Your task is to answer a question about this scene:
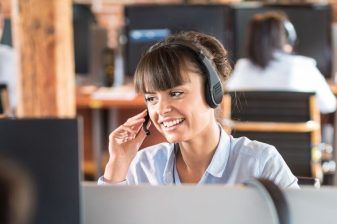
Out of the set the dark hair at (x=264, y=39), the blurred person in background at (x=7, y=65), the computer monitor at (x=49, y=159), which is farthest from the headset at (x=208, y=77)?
the blurred person in background at (x=7, y=65)

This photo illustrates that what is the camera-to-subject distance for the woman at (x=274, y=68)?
252 centimetres

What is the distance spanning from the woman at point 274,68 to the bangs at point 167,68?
1706 mm

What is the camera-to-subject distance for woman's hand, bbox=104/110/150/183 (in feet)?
2.53

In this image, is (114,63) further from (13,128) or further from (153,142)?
(13,128)

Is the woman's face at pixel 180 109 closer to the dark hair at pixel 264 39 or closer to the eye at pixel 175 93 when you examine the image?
the eye at pixel 175 93

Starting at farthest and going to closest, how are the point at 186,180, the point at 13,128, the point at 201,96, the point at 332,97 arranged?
the point at 332,97
the point at 201,96
the point at 186,180
the point at 13,128

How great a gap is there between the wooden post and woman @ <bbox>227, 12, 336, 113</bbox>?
2.62ft

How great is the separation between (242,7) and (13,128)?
3083mm

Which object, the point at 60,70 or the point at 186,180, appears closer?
the point at 186,180

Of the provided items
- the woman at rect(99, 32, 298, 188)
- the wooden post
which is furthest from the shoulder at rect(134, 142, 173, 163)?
the wooden post

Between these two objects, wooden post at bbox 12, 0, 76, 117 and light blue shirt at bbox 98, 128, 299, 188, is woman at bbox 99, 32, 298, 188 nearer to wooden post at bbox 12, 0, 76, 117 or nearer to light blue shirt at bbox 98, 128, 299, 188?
light blue shirt at bbox 98, 128, 299, 188

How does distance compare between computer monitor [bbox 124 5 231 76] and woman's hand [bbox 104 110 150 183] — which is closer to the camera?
woman's hand [bbox 104 110 150 183]

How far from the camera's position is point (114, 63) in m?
3.51

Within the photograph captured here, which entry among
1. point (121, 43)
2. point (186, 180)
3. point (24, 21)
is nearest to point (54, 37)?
point (24, 21)
